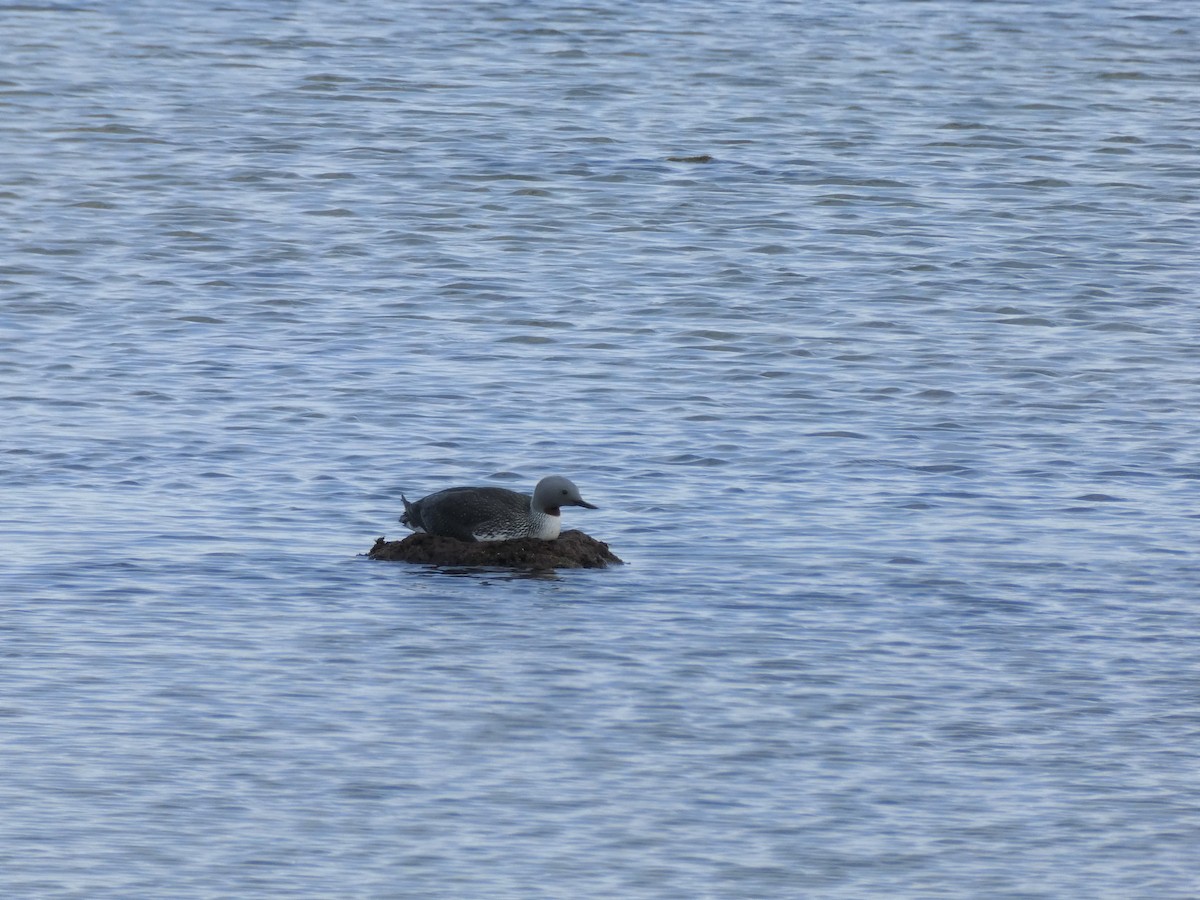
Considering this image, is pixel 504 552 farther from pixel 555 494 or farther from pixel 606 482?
pixel 606 482

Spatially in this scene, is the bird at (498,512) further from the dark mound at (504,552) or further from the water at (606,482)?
the water at (606,482)

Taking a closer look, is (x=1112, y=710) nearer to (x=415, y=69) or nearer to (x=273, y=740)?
(x=273, y=740)

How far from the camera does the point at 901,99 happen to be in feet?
119

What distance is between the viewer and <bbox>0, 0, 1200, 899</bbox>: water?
36.0ft

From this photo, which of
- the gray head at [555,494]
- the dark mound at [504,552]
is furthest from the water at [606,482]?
the gray head at [555,494]

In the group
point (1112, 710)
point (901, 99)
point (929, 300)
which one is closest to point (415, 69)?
point (901, 99)

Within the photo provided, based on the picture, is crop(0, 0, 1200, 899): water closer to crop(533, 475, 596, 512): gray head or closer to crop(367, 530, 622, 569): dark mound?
crop(367, 530, 622, 569): dark mound

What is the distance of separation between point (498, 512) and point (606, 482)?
2.23 m

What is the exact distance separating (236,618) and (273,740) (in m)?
2.02

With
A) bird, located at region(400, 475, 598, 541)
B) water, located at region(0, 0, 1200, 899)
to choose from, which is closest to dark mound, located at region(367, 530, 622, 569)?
bird, located at region(400, 475, 598, 541)

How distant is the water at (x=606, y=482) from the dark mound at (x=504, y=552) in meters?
0.16

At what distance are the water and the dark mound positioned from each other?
16 centimetres

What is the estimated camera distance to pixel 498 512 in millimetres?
14945

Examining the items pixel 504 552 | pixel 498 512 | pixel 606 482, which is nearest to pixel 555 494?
pixel 498 512
